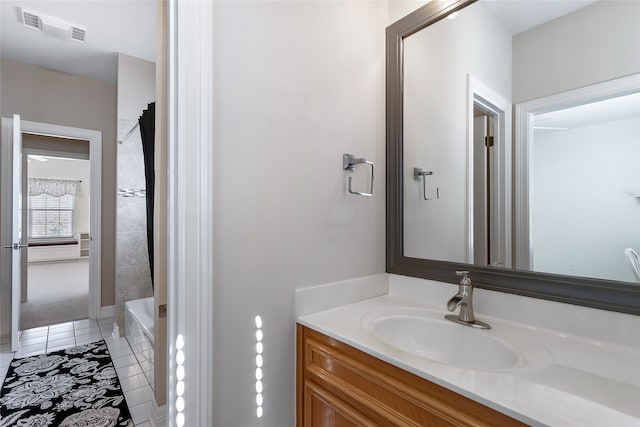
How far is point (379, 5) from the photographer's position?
1508 mm

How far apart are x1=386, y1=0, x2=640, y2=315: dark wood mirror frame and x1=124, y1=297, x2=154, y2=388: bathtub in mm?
1789

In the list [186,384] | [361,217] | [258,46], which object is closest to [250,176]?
[258,46]

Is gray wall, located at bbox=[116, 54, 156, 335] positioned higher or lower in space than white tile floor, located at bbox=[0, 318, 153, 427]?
higher

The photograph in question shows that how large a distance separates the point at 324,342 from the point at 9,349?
3230 mm

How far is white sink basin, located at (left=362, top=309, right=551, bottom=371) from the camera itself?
90 centimetres

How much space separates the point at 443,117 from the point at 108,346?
10.5ft

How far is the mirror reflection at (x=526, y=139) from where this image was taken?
901 millimetres

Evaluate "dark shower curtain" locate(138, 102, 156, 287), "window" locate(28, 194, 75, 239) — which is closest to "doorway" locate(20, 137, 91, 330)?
"window" locate(28, 194, 75, 239)

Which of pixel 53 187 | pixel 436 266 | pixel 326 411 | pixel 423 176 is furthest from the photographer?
pixel 53 187

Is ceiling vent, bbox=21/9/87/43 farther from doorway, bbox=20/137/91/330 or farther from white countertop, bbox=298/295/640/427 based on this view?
doorway, bbox=20/137/91/330

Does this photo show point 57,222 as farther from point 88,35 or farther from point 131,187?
point 88,35

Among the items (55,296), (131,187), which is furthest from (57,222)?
(131,187)

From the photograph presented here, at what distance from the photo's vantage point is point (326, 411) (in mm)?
1038

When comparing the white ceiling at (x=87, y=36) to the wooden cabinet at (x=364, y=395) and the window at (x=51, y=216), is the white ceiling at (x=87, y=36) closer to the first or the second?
the wooden cabinet at (x=364, y=395)
